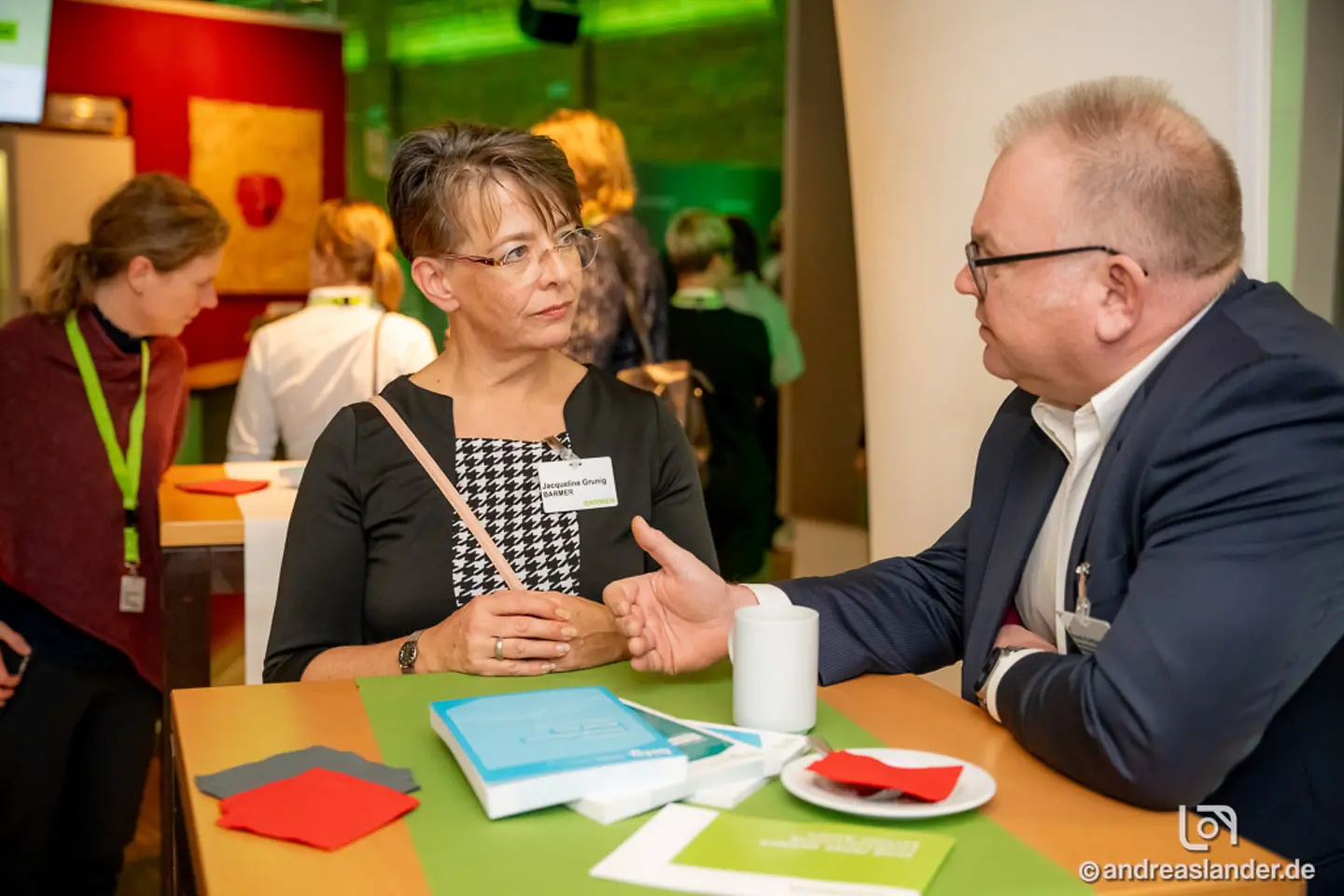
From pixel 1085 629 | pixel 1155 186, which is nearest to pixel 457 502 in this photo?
pixel 1085 629

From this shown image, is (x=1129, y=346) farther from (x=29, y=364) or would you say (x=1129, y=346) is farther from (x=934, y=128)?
(x=29, y=364)

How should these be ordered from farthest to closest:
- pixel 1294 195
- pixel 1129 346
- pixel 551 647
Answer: pixel 1294 195, pixel 551 647, pixel 1129 346

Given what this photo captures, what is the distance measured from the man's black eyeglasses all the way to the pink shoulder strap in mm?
804

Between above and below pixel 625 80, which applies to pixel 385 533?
below

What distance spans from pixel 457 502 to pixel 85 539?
1.63 m

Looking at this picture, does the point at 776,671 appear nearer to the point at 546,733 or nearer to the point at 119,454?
the point at 546,733

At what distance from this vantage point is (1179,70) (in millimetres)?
2375

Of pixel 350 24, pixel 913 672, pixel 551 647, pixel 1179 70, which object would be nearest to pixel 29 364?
pixel 551 647

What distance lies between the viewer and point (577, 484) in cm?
214

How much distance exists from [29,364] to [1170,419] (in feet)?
9.01

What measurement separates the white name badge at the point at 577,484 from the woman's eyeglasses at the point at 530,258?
0.30m

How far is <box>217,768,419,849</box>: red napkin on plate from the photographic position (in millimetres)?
1243

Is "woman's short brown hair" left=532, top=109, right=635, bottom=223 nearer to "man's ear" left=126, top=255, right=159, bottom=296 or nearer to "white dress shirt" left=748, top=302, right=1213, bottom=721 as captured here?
"man's ear" left=126, top=255, right=159, bottom=296

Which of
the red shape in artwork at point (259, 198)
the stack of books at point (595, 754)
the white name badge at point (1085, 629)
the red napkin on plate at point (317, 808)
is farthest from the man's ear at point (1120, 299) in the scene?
the red shape in artwork at point (259, 198)
